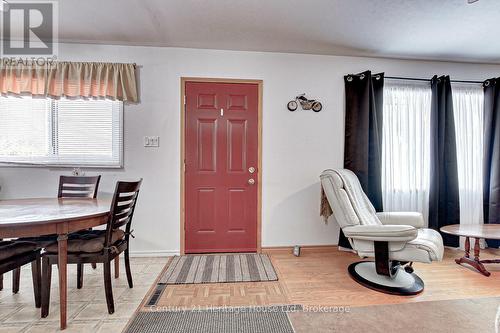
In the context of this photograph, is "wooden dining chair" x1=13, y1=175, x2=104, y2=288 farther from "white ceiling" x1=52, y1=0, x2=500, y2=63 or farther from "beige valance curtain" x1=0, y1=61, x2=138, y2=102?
"white ceiling" x1=52, y1=0, x2=500, y2=63

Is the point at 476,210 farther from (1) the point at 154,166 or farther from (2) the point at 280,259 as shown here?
(1) the point at 154,166

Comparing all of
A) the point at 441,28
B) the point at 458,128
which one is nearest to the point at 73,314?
the point at 441,28

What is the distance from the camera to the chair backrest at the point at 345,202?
7.68 feet

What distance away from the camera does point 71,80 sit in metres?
2.87

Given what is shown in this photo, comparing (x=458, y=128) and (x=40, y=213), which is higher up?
(x=458, y=128)

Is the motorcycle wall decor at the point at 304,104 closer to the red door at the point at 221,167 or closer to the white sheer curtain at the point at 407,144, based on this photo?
the red door at the point at 221,167

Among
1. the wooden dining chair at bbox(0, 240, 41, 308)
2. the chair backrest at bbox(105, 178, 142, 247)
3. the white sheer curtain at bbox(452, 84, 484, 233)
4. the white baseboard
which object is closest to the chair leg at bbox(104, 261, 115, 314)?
the chair backrest at bbox(105, 178, 142, 247)

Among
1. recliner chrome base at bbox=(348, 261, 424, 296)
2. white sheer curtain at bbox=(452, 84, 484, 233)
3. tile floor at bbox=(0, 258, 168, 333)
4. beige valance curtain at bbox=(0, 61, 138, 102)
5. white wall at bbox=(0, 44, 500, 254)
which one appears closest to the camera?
tile floor at bbox=(0, 258, 168, 333)

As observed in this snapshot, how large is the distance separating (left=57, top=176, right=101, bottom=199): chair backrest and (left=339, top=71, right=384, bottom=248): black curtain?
9.24 ft

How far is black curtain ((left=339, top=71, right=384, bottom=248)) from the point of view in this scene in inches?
122

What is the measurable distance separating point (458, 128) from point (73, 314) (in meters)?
4.51

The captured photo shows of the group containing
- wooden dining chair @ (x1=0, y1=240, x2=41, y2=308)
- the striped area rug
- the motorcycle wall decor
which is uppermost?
the motorcycle wall decor

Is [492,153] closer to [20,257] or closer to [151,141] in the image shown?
[151,141]

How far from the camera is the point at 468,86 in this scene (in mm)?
3383
